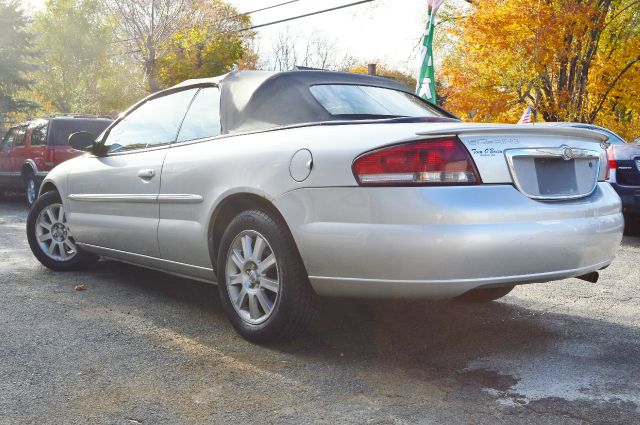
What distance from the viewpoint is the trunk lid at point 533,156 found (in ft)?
10.5

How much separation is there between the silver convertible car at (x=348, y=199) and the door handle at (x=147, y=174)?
14 mm

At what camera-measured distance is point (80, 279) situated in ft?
18.1

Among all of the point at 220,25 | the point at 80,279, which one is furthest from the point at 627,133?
the point at 80,279

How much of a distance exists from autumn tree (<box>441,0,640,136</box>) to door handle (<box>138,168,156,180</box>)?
1583 centimetres

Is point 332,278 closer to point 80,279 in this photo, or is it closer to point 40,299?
point 40,299

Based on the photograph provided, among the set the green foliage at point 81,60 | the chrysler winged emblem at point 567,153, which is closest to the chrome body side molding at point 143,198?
the chrysler winged emblem at point 567,153

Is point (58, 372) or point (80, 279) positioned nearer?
point (58, 372)

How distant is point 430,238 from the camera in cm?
305

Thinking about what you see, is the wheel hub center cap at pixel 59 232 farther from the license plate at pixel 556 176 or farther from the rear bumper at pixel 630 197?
the rear bumper at pixel 630 197

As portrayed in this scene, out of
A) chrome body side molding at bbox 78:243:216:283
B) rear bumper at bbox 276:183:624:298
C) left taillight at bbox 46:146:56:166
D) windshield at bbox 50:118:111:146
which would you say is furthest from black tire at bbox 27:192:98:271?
left taillight at bbox 46:146:56:166

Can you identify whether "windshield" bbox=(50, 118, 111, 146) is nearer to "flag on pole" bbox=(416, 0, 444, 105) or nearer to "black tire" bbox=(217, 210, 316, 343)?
"flag on pole" bbox=(416, 0, 444, 105)

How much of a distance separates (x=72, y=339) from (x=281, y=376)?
1.30 m

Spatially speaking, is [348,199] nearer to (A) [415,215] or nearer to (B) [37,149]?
(A) [415,215]

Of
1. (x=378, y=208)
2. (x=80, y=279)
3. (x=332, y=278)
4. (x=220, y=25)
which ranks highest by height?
(x=220, y=25)
